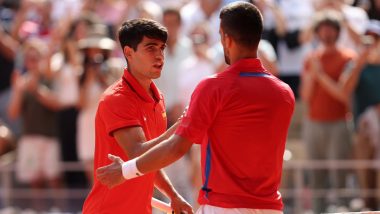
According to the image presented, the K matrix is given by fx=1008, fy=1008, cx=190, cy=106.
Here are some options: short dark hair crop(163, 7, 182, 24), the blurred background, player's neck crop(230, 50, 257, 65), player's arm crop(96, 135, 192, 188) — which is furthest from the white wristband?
short dark hair crop(163, 7, 182, 24)

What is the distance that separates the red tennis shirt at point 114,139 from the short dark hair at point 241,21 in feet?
3.00

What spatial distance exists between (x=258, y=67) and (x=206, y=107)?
0.44 metres

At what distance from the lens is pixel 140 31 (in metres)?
6.47

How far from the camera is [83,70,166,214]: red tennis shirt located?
636 cm

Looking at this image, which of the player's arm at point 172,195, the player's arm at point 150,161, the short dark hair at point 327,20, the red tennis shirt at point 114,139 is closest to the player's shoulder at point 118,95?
the red tennis shirt at point 114,139

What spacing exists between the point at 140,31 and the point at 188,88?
6032mm

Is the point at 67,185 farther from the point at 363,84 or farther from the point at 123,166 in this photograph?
the point at 123,166

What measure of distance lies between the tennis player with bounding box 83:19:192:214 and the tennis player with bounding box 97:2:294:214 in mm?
502

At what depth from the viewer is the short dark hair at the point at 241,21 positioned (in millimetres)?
5824

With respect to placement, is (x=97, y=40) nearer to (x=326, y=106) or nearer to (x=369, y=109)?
(x=326, y=106)

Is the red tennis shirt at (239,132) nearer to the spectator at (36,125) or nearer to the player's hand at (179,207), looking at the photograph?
the player's hand at (179,207)

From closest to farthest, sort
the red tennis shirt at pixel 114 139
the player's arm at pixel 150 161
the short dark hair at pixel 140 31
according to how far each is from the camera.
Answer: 1. the player's arm at pixel 150 161
2. the red tennis shirt at pixel 114 139
3. the short dark hair at pixel 140 31

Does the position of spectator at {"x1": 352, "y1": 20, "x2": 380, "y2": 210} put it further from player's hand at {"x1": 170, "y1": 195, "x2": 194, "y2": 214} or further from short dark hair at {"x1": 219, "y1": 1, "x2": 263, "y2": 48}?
short dark hair at {"x1": 219, "y1": 1, "x2": 263, "y2": 48}

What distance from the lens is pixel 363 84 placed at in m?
12.1
